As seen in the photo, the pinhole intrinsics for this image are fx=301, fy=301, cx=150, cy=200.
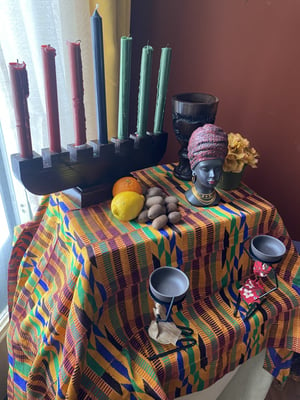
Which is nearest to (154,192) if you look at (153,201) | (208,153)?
(153,201)

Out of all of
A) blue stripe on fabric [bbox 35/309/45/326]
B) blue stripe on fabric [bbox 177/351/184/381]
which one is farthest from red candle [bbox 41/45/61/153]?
blue stripe on fabric [bbox 177/351/184/381]

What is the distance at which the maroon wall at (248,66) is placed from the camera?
0.85 m

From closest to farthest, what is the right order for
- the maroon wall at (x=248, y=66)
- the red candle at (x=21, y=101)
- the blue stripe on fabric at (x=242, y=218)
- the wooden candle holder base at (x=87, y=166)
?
the red candle at (x=21, y=101) < the wooden candle holder base at (x=87, y=166) < the blue stripe on fabric at (x=242, y=218) < the maroon wall at (x=248, y=66)

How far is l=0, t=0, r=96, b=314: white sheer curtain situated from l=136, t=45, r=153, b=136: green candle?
0.72 feet

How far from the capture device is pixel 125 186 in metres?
0.69

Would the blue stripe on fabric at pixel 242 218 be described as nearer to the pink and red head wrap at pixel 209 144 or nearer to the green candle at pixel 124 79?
the pink and red head wrap at pixel 209 144

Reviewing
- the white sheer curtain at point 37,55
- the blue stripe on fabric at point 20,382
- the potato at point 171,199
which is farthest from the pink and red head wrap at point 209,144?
the blue stripe on fabric at point 20,382

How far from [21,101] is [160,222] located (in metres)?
0.35

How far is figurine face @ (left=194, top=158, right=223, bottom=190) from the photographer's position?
64 centimetres

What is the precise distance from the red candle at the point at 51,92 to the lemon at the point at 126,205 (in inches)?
6.3

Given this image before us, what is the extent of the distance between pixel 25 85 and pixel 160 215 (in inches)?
14.1

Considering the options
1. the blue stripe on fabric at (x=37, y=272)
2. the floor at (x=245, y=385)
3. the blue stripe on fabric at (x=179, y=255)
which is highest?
the blue stripe on fabric at (x=179, y=255)

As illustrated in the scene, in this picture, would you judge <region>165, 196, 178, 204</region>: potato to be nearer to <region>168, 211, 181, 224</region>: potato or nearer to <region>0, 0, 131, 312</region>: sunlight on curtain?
<region>168, 211, 181, 224</region>: potato

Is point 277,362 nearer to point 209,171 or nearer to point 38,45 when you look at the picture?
point 209,171
